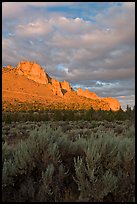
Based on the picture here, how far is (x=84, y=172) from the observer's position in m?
4.55

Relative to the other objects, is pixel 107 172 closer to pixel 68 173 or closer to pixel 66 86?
pixel 68 173

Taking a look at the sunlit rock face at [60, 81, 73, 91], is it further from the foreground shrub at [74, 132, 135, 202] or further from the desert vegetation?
the foreground shrub at [74, 132, 135, 202]

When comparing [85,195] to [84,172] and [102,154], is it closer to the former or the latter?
[84,172]

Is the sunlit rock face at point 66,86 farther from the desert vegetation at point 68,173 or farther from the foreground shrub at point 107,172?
the foreground shrub at point 107,172

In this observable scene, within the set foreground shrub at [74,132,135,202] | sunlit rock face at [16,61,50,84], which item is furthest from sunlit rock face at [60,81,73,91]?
foreground shrub at [74,132,135,202]

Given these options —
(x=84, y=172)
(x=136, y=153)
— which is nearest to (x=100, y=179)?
(x=84, y=172)

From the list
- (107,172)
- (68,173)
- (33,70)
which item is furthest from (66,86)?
(107,172)

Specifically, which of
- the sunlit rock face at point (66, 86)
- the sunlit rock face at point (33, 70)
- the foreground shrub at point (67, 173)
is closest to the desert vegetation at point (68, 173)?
the foreground shrub at point (67, 173)

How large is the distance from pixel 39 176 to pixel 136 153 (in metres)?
1.83

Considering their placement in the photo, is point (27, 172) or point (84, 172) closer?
point (84, 172)

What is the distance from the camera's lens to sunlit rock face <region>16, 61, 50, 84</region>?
165150 mm

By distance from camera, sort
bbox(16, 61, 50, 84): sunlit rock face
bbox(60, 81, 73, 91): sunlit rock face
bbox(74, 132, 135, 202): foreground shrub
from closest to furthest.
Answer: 1. bbox(74, 132, 135, 202): foreground shrub
2. bbox(16, 61, 50, 84): sunlit rock face
3. bbox(60, 81, 73, 91): sunlit rock face

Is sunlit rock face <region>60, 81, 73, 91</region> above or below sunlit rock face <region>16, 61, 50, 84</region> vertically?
below

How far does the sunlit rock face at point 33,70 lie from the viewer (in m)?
165
